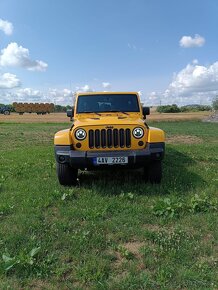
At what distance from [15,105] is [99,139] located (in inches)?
3709

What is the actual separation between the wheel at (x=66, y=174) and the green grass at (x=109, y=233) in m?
0.21

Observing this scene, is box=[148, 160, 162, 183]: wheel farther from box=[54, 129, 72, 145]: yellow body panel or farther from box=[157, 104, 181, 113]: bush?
box=[157, 104, 181, 113]: bush

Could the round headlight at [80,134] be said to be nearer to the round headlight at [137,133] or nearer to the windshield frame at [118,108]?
the round headlight at [137,133]

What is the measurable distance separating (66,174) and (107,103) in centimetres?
224

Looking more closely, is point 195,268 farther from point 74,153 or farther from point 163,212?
point 74,153

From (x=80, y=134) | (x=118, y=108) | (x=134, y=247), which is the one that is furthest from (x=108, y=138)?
(x=134, y=247)

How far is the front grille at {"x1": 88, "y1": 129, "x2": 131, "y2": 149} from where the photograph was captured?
6.36 metres

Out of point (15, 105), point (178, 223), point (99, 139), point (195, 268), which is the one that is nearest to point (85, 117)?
point (99, 139)

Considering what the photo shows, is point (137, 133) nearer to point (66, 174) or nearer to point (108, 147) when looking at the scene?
point (108, 147)

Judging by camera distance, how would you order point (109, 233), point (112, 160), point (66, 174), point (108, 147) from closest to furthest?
point (109, 233)
point (112, 160)
point (108, 147)
point (66, 174)

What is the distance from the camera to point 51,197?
234 inches

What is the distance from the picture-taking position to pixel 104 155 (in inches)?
244

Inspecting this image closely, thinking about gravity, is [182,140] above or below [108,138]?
below

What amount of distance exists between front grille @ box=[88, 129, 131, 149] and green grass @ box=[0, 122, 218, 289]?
81 centimetres
